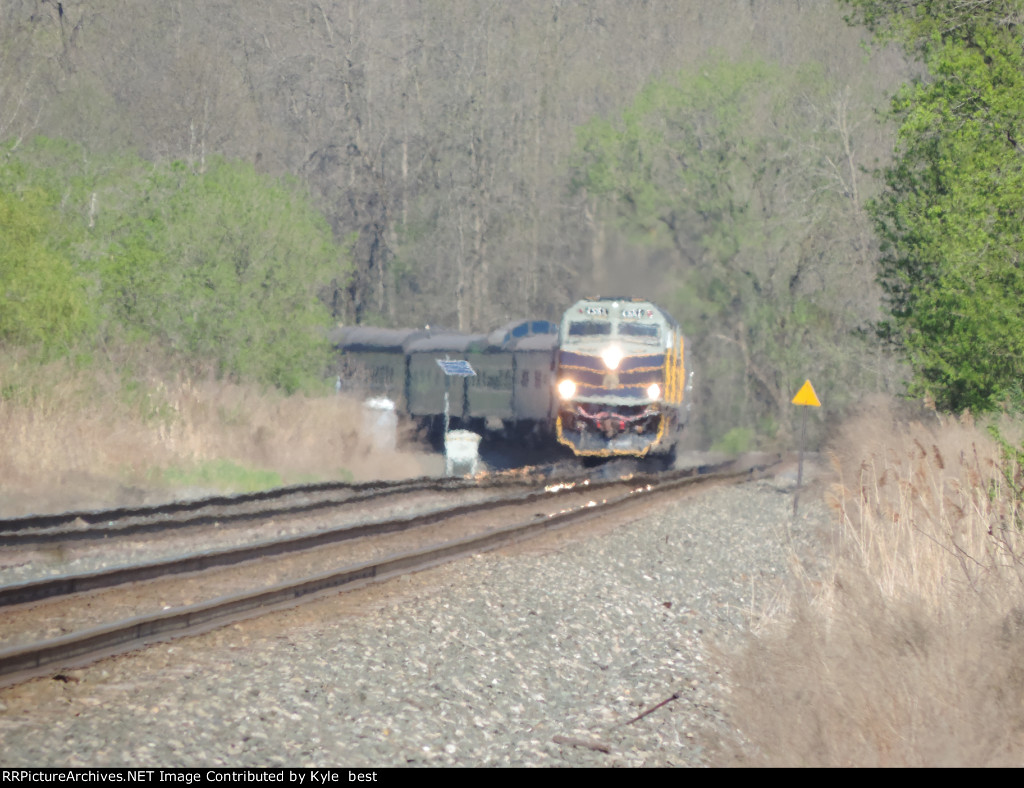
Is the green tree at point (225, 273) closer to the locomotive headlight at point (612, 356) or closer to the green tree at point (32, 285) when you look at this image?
the green tree at point (32, 285)

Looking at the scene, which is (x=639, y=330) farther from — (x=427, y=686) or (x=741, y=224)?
(x=741, y=224)

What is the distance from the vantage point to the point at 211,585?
980 cm

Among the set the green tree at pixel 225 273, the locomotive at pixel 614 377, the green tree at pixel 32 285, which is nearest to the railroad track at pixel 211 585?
the green tree at pixel 32 285

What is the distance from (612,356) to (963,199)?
8.70 meters

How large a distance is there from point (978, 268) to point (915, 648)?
38.4 feet

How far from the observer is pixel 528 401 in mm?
31656

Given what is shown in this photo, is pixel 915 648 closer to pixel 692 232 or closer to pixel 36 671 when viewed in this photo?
pixel 36 671

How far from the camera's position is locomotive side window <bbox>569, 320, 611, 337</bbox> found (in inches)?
1002

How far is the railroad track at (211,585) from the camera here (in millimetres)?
7117

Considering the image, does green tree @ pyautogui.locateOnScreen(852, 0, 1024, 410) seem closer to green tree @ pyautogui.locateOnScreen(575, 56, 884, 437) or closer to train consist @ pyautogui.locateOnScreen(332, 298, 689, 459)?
train consist @ pyautogui.locateOnScreen(332, 298, 689, 459)

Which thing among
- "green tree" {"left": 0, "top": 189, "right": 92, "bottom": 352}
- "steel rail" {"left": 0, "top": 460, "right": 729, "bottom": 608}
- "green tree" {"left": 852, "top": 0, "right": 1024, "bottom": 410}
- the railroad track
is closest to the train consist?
"green tree" {"left": 852, "top": 0, "right": 1024, "bottom": 410}

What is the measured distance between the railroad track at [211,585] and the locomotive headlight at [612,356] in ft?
32.7

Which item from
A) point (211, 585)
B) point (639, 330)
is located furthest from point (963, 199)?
point (211, 585)

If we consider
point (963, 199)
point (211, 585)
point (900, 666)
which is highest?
point (963, 199)
